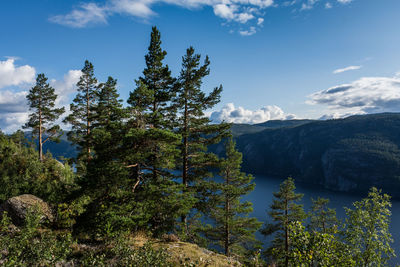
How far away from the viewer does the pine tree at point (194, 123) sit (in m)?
17.5

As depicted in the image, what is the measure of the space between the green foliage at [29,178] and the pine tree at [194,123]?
869 centimetres

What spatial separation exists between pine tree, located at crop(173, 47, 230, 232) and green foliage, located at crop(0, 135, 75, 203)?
8.69 m

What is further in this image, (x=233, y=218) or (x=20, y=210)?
(x=233, y=218)

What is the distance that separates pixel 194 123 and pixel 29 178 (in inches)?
654

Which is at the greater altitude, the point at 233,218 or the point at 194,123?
the point at 194,123

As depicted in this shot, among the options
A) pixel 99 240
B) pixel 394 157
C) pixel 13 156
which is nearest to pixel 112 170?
pixel 99 240

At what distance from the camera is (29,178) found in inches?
781

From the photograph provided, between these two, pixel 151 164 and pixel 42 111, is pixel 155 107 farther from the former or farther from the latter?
pixel 42 111

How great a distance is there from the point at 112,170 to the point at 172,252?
549 centimetres

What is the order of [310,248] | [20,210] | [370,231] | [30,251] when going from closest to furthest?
[310,248] → [30,251] → [370,231] → [20,210]

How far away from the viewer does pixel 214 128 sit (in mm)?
17688

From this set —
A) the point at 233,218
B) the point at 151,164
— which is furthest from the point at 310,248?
the point at 233,218

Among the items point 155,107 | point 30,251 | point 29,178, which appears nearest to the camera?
point 30,251

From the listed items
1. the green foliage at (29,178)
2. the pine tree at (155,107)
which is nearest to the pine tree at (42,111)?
the green foliage at (29,178)
